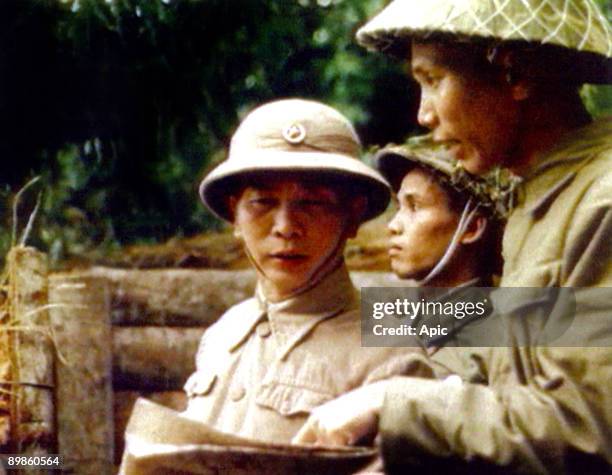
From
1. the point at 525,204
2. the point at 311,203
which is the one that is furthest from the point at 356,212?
the point at 525,204

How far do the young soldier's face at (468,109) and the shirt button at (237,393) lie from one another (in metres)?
0.43

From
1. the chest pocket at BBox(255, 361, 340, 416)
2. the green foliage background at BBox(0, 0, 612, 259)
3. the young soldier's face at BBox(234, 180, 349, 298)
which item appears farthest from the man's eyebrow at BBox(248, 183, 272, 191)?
the green foliage background at BBox(0, 0, 612, 259)

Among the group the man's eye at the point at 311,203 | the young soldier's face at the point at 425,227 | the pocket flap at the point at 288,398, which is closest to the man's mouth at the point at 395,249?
the young soldier's face at the point at 425,227

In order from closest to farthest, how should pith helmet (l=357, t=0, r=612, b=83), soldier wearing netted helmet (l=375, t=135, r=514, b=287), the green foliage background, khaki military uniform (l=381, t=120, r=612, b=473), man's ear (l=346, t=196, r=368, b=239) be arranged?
khaki military uniform (l=381, t=120, r=612, b=473) < pith helmet (l=357, t=0, r=612, b=83) < man's ear (l=346, t=196, r=368, b=239) < soldier wearing netted helmet (l=375, t=135, r=514, b=287) < the green foliage background

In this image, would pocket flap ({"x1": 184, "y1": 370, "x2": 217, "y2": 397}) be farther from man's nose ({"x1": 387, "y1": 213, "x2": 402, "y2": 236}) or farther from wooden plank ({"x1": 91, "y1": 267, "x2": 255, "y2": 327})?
wooden plank ({"x1": 91, "y1": 267, "x2": 255, "y2": 327})

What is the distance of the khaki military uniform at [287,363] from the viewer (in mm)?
2143

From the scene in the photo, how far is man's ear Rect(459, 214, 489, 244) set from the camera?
2.38m

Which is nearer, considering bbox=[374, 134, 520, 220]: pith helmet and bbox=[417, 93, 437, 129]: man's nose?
bbox=[417, 93, 437, 129]: man's nose

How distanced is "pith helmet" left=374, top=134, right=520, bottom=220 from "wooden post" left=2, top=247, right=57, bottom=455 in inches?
29.3

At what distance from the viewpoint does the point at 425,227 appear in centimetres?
239

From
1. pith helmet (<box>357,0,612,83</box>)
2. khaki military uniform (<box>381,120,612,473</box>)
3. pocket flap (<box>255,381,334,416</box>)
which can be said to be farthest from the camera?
pocket flap (<box>255,381,334,416</box>)

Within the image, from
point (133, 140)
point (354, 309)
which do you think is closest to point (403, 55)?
point (354, 309)

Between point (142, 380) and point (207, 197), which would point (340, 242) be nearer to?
point (207, 197)

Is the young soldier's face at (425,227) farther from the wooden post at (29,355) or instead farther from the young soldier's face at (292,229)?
the wooden post at (29,355)
